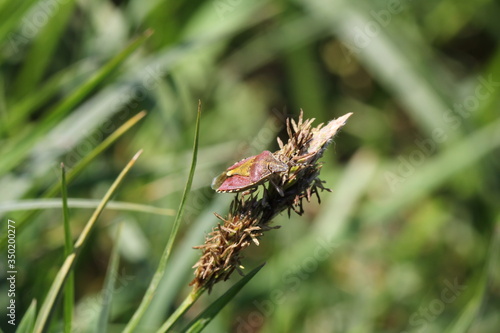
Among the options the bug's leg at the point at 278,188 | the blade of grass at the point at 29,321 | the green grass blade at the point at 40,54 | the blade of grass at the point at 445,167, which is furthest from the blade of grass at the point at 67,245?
the blade of grass at the point at 445,167

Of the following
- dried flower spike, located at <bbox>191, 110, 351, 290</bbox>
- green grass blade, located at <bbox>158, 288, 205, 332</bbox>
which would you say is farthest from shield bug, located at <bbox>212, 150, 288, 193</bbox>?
green grass blade, located at <bbox>158, 288, 205, 332</bbox>

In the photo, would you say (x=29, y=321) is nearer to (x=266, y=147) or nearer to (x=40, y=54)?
(x=266, y=147)

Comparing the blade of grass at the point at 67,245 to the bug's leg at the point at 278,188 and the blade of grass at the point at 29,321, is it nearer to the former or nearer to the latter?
the blade of grass at the point at 29,321

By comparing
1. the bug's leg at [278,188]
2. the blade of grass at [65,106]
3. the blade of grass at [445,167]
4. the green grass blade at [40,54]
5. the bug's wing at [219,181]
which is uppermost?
the green grass blade at [40,54]

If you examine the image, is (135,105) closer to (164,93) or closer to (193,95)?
(164,93)

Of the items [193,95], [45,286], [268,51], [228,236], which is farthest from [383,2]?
[228,236]

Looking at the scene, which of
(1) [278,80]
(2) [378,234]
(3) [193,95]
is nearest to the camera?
(2) [378,234]
